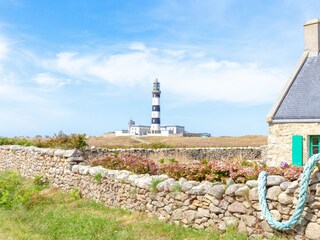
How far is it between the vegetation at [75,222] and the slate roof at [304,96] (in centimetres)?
1096

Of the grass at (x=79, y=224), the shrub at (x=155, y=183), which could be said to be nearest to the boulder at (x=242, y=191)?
the grass at (x=79, y=224)

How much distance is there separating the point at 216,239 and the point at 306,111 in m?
12.5

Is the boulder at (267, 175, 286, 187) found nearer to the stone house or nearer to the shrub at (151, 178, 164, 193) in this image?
the shrub at (151, 178, 164, 193)

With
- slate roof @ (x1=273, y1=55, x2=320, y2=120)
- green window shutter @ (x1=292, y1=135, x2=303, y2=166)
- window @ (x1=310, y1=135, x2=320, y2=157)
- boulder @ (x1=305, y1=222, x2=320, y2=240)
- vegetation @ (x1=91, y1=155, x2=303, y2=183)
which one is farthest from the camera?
slate roof @ (x1=273, y1=55, x2=320, y2=120)

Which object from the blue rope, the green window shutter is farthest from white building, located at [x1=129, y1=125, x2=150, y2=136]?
the blue rope

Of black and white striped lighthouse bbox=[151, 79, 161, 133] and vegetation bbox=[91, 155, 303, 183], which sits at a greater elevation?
black and white striped lighthouse bbox=[151, 79, 161, 133]

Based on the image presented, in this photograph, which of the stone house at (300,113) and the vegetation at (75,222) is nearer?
the vegetation at (75,222)

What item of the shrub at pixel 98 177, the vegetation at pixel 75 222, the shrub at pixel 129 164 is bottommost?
the vegetation at pixel 75 222

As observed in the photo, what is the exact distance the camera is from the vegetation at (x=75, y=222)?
27.3ft

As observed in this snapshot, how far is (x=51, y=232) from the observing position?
31.6ft

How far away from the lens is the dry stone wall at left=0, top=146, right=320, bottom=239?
22.9ft

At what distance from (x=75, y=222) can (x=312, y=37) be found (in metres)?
15.9

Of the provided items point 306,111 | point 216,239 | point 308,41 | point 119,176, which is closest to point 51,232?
point 119,176

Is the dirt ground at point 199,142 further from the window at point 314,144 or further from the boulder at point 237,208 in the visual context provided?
the boulder at point 237,208
